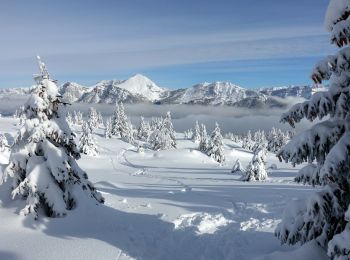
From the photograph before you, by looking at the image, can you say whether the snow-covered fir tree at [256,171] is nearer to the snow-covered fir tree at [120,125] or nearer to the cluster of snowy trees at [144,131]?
the cluster of snowy trees at [144,131]

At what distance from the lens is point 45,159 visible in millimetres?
15312

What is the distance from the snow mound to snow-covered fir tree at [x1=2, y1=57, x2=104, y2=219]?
465 centimetres

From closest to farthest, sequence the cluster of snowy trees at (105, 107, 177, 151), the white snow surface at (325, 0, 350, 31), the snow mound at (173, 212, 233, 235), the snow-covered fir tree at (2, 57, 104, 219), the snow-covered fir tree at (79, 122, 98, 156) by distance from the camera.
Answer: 1. the white snow surface at (325, 0, 350, 31)
2. the snow-covered fir tree at (2, 57, 104, 219)
3. the snow mound at (173, 212, 233, 235)
4. the snow-covered fir tree at (79, 122, 98, 156)
5. the cluster of snowy trees at (105, 107, 177, 151)

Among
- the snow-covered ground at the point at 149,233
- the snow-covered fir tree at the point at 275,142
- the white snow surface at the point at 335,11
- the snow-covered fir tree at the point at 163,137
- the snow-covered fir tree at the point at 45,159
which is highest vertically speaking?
the white snow surface at the point at 335,11

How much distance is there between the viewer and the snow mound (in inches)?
673

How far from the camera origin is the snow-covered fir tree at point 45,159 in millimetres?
14695

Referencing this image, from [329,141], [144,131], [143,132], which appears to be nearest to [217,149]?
[143,132]

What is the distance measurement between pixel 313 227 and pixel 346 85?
3.20m

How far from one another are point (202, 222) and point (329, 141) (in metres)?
10.4

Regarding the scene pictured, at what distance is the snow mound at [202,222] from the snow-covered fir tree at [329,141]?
26.7 feet

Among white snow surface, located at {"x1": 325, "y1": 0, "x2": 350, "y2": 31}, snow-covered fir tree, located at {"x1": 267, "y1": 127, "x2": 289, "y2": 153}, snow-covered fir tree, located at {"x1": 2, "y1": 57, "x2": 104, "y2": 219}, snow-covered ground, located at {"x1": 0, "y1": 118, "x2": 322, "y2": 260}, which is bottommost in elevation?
snow-covered fir tree, located at {"x1": 267, "y1": 127, "x2": 289, "y2": 153}

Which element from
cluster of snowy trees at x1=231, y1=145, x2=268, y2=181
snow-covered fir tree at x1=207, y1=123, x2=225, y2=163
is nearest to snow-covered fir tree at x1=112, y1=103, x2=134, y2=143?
snow-covered fir tree at x1=207, y1=123, x2=225, y2=163

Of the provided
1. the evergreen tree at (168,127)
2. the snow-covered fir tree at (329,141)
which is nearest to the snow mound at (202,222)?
the snow-covered fir tree at (329,141)

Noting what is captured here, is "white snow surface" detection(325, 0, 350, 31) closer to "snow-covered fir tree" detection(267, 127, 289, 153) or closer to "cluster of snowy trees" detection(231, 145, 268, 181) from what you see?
"cluster of snowy trees" detection(231, 145, 268, 181)
